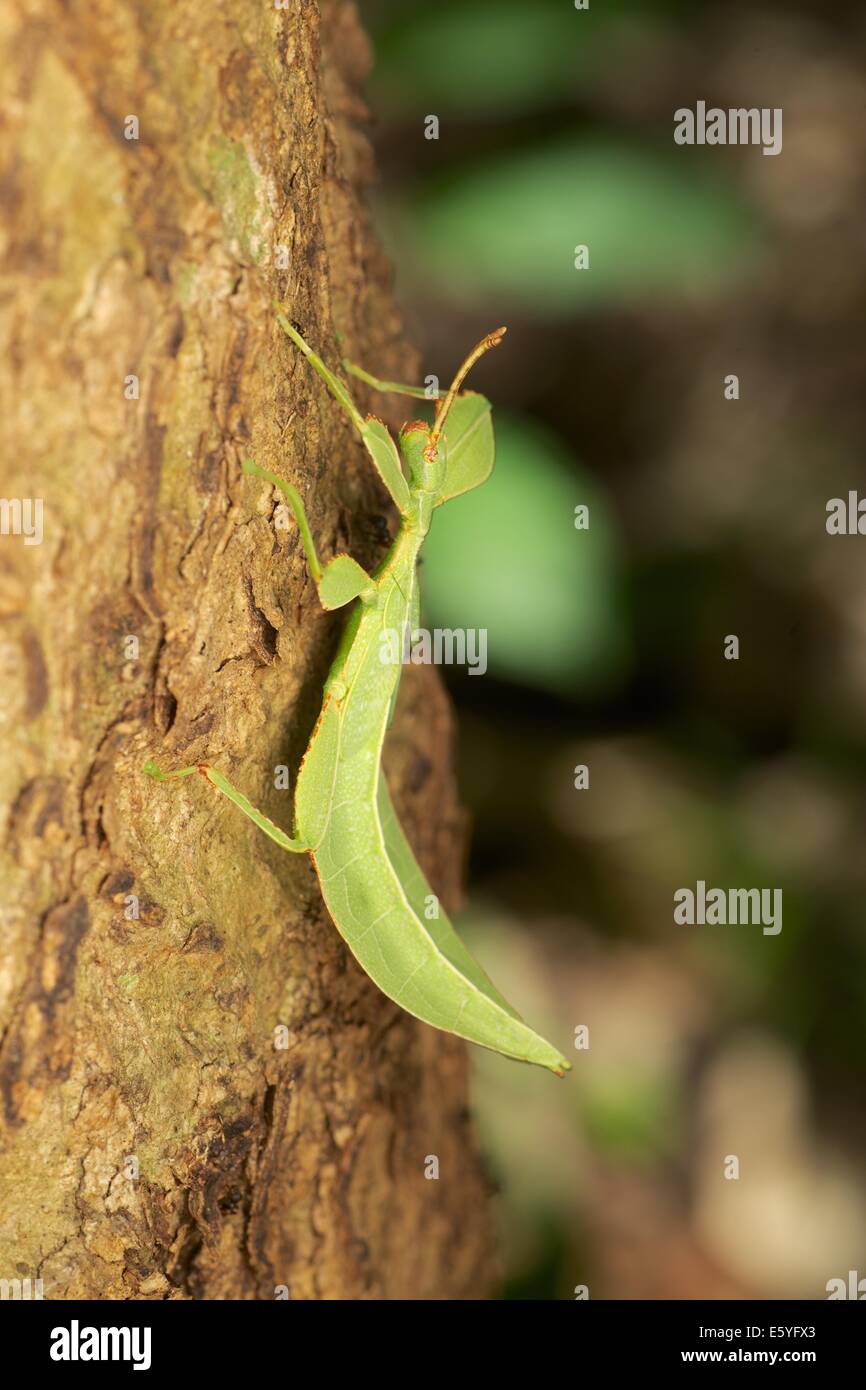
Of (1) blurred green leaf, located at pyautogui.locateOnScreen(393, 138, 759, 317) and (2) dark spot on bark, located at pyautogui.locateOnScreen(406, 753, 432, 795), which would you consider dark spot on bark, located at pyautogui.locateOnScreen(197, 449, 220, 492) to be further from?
(1) blurred green leaf, located at pyautogui.locateOnScreen(393, 138, 759, 317)

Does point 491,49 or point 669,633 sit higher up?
point 491,49

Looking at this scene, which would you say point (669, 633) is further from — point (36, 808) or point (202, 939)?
point (36, 808)

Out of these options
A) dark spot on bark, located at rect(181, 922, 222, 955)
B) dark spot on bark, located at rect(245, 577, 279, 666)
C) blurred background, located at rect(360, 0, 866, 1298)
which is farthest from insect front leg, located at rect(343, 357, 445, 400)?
blurred background, located at rect(360, 0, 866, 1298)

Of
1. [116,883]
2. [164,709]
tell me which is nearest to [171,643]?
[164,709]

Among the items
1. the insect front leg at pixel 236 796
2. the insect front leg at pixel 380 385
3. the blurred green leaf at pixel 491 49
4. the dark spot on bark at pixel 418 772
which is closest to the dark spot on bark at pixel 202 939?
the insect front leg at pixel 236 796

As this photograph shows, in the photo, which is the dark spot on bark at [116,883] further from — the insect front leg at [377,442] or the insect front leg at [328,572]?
the insect front leg at [377,442]
